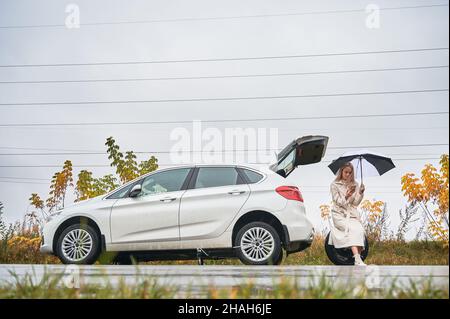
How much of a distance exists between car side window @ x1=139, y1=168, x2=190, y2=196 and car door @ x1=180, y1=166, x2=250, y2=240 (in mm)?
270

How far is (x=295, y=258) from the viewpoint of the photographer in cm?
1207

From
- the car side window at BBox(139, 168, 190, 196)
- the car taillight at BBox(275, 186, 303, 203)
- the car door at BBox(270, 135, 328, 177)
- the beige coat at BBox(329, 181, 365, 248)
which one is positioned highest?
the car door at BBox(270, 135, 328, 177)

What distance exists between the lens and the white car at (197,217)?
9.23 m

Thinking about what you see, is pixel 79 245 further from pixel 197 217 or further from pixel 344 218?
pixel 344 218

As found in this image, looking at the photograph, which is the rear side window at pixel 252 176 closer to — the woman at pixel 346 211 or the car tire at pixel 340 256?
the woman at pixel 346 211

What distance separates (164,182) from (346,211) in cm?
287

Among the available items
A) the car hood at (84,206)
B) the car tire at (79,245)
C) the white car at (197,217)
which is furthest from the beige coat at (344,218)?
the car tire at (79,245)

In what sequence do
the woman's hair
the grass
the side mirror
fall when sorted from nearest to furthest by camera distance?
the grass
the side mirror
the woman's hair

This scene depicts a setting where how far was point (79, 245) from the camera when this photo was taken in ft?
32.1

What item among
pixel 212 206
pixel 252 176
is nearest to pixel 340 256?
pixel 252 176

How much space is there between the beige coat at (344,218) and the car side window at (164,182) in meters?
2.35

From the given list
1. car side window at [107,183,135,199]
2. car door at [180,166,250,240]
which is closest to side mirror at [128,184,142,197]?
car side window at [107,183,135,199]

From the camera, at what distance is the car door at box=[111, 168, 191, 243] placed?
372 inches

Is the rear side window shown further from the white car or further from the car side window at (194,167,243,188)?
the car side window at (194,167,243,188)
